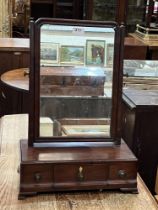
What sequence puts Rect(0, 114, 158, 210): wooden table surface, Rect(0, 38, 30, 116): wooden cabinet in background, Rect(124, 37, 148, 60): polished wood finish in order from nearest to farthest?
Answer: 1. Rect(0, 114, 158, 210): wooden table surface
2. Rect(0, 38, 30, 116): wooden cabinet in background
3. Rect(124, 37, 148, 60): polished wood finish

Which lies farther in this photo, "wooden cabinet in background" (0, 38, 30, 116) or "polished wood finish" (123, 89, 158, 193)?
"wooden cabinet in background" (0, 38, 30, 116)

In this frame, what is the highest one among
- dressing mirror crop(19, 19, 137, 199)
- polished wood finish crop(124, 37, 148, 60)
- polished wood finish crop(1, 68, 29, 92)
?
dressing mirror crop(19, 19, 137, 199)

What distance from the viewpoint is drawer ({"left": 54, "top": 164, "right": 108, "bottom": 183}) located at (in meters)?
1.11

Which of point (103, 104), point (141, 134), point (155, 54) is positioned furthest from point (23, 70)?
point (103, 104)

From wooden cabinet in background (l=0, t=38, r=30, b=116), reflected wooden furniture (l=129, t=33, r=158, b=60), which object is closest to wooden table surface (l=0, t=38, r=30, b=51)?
wooden cabinet in background (l=0, t=38, r=30, b=116)

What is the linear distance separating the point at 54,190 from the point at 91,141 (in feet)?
0.68

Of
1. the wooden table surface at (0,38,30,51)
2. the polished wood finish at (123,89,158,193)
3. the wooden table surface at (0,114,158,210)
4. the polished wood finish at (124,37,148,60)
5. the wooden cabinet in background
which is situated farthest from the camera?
the polished wood finish at (124,37,148,60)

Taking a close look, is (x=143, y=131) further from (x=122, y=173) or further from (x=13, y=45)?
(x=13, y=45)

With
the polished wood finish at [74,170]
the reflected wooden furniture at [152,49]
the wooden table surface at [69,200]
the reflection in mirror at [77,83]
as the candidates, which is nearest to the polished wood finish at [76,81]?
the reflection in mirror at [77,83]

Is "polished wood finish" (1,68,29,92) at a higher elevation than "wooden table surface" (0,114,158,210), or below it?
below

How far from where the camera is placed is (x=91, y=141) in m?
1.23

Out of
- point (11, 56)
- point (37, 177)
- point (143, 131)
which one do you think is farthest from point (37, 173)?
point (11, 56)

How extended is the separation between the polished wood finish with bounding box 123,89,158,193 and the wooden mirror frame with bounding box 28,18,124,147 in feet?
1.04

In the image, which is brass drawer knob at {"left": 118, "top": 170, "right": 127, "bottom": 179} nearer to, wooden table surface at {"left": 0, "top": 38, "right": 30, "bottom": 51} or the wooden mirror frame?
the wooden mirror frame
